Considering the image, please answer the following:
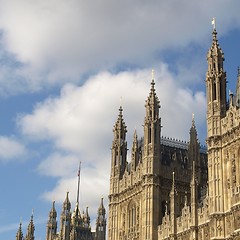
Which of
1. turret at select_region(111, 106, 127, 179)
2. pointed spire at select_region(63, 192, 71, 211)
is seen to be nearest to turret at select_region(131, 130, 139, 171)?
turret at select_region(111, 106, 127, 179)

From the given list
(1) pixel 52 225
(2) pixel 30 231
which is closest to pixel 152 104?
(1) pixel 52 225

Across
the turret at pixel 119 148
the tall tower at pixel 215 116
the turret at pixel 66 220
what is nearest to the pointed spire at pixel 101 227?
the turret at pixel 66 220

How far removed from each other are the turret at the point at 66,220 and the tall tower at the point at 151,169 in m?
38.5

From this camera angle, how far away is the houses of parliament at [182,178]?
4528 cm

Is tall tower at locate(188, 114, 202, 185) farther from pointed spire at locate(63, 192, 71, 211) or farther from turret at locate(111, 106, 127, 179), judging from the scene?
pointed spire at locate(63, 192, 71, 211)

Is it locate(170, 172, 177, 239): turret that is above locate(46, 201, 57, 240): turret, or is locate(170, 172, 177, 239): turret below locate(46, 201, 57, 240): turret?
below

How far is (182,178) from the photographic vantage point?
5838cm

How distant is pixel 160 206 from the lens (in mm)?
56219

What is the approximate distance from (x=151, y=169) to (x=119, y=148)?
8.85m

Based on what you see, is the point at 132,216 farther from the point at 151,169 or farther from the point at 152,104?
the point at 152,104

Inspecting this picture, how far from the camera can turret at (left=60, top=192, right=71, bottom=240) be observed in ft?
304

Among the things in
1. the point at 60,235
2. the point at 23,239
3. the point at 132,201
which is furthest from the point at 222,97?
the point at 23,239

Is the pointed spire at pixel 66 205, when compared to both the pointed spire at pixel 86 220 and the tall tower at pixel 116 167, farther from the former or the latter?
the tall tower at pixel 116 167

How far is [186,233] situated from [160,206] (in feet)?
21.3
